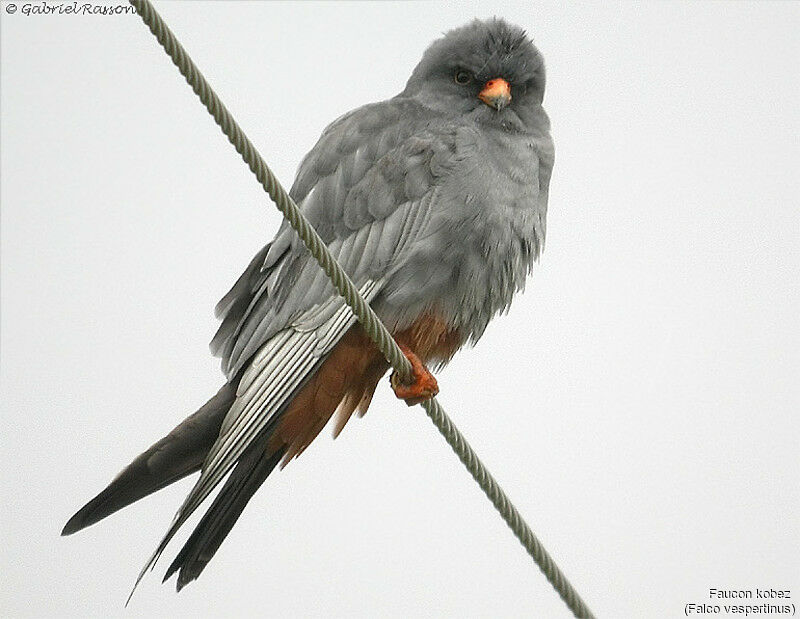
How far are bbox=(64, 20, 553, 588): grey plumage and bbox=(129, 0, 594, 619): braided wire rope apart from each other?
19.9 inches

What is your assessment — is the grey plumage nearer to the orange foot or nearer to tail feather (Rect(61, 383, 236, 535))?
tail feather (Rect(61, 383, 236, 535))

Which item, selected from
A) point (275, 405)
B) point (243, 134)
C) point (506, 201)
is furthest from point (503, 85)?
point (243, 134)

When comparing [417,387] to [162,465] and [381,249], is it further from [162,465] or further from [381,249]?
[162,465]

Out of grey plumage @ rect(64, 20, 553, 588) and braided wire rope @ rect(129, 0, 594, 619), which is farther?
grey plumage @ rect(64, 20, 553, 588)

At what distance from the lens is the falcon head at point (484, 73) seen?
5.09 metres

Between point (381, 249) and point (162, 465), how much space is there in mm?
1221

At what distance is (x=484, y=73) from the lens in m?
5.14

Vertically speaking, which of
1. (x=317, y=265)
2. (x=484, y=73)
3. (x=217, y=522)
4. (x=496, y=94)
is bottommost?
(x=217, y=522)

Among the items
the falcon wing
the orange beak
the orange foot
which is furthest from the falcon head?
the orange foot

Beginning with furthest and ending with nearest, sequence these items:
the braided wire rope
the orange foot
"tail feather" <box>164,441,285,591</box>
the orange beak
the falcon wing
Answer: the orange beak → "tail feather" <box>164,441,285,591</box> → the falcon wing → the orange foot → the braided wire rope

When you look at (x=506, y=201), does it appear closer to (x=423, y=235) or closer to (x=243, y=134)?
(x=423, y=235)

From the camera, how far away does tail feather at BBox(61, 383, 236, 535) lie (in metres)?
4.42

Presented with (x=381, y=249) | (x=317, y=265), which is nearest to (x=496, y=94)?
(x=381, y=249)

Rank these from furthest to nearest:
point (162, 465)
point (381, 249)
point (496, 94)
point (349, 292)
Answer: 1. point (496, 94)
2. point (381, 249)
3. point (162, 465)
4. point (349, 292)
